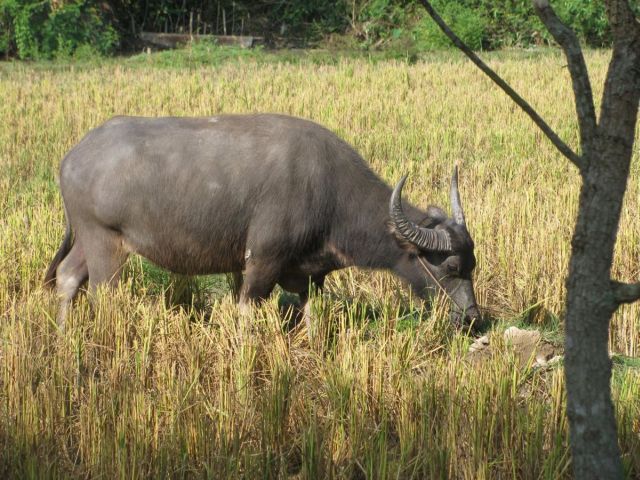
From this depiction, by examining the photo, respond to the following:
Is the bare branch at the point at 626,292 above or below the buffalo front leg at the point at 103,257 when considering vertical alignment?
above

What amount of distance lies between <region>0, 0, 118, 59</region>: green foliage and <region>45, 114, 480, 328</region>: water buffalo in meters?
15.1

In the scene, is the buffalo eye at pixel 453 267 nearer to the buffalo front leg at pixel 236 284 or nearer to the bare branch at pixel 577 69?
the buffalo front leg at pixel 236 284

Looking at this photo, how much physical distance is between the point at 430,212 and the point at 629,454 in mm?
2345

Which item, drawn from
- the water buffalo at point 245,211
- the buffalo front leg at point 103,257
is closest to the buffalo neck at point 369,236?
the water buffalo at point 245,211

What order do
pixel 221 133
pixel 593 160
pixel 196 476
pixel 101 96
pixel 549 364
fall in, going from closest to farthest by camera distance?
pixel 593 160 → pixel 196 476 → pixel 549 364 → pixel 221 133 → pixel 101 96

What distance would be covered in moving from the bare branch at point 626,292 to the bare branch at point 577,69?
38cm

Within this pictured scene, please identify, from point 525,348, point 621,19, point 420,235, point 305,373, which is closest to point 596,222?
point 621,19

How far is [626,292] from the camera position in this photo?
2227 mm

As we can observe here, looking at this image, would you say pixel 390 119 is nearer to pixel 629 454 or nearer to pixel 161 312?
pixel 161 312

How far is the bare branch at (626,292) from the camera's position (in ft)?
7.25

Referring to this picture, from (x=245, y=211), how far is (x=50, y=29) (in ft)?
51.9

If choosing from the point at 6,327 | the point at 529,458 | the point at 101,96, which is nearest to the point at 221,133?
the point at 6,327

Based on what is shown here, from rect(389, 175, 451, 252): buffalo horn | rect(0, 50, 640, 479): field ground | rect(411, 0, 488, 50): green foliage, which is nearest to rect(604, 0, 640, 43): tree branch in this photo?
rect(0, 50, 640, 479): field ground

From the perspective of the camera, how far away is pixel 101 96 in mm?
12602
